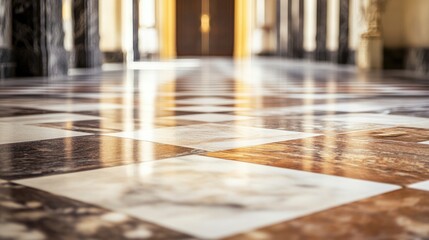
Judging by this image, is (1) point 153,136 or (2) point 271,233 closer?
(2) point 271,233

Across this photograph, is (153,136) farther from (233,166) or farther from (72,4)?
(72,4)

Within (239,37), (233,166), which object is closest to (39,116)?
(233,166)

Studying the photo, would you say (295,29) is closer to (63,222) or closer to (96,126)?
(96,126)

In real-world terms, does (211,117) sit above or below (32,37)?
below

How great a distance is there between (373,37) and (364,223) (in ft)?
28.2

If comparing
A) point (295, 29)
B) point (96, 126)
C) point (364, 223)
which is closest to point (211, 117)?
point (96, 126)

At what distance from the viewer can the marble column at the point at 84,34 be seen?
29.8 ft

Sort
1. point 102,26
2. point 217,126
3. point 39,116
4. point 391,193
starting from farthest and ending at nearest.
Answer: point 102,26 → point 39,116 → point 217,126 → point 391,193

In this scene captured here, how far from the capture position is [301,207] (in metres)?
0.96

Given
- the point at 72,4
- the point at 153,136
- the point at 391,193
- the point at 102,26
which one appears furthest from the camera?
the point at 102,26

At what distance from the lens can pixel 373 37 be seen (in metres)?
9.12

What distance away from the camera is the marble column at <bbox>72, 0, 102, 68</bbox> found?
9070mm

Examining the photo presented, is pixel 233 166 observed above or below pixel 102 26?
below

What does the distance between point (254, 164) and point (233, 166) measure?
Answer: 0.17 feet
